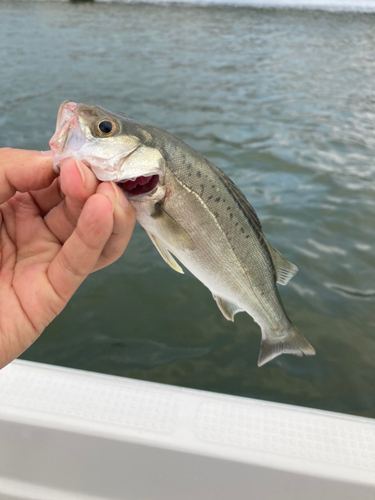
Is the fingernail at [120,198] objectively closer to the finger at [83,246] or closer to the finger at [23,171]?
the finger at [83,246]

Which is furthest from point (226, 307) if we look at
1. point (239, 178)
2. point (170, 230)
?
point (239, 178)

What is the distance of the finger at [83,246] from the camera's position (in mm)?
1262

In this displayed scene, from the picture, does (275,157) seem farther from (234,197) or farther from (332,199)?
(234,197)

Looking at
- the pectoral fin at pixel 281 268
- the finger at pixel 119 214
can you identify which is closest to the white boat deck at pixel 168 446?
the pectoral fin at pixel 281 268

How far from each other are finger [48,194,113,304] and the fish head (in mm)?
162

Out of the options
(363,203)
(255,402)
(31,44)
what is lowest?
(363,203)

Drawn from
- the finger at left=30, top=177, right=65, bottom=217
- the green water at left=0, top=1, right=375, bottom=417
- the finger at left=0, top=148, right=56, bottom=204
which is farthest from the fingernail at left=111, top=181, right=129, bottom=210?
the green water at left=0, top=1, right=375, bottom=417

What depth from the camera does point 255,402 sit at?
79.7 inches

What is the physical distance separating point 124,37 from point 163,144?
1586cm

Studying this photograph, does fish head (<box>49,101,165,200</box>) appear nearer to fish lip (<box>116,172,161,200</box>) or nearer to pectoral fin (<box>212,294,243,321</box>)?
fish lip (<box>116,172,161,200</box>)

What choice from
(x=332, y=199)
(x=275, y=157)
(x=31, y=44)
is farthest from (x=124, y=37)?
(x=332, y=199)

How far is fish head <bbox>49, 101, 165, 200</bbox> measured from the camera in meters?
1.37

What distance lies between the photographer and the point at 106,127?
4.62ft

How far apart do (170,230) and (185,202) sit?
0.12m
